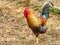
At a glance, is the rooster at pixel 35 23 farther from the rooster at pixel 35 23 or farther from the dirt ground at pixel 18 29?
the dirt ground at pixel 18 29

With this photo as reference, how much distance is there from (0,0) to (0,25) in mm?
2075

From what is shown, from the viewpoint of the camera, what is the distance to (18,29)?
716cm

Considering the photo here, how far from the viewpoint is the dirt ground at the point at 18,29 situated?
6.52 m

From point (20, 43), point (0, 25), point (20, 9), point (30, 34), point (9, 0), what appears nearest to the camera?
point (20, 43)

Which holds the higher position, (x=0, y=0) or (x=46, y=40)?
(x=0, y=0)

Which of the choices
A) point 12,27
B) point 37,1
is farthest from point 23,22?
point 37,1

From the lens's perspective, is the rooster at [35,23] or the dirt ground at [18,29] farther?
the dirt ground at [18,29]

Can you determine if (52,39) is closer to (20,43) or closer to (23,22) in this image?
(20,43)

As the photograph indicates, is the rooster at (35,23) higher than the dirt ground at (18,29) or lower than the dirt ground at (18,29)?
higher

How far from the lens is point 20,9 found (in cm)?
855

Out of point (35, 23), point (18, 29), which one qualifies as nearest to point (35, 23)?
point (35, 23)

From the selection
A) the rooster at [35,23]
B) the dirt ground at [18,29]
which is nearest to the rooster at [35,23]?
the rooster at [35,23]

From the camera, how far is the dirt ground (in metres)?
6.52

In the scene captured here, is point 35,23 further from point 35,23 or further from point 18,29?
point 18,29
